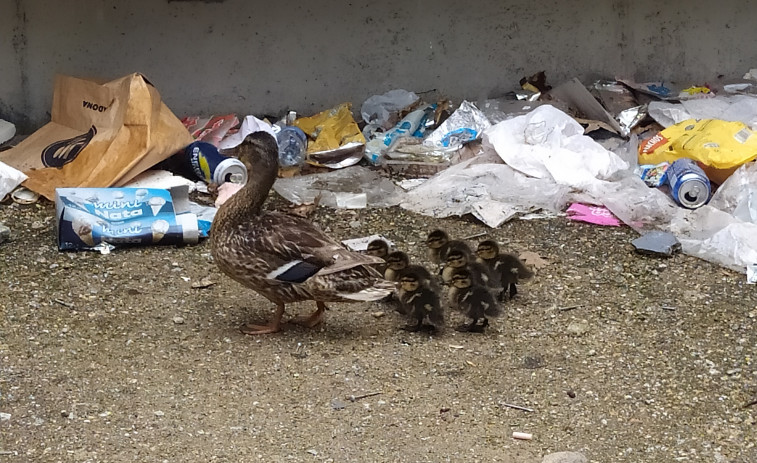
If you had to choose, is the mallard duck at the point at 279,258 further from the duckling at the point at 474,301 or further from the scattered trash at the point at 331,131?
the scattered trash at the point at 331,131

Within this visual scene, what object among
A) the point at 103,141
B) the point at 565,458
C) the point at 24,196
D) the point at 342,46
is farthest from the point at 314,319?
the point at 342,46

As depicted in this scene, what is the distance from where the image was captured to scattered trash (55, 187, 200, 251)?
568 centimetres

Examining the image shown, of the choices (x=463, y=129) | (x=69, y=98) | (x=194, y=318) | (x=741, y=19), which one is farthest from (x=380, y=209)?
(x=741, y=19)

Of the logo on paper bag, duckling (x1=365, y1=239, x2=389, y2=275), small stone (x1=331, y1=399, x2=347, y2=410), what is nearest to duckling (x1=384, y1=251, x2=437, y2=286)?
duckling (x1=365, y1=239, x2=389, y2=275)

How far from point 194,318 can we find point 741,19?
558 centimetres

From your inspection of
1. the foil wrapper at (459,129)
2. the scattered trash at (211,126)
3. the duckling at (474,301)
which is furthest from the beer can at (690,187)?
the scattered trash at (211,126)

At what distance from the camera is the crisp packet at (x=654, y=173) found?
6750mm

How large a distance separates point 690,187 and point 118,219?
12.3 feet

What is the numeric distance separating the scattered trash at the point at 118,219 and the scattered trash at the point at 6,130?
1793 millimetres

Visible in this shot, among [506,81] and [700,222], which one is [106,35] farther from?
[700,222]

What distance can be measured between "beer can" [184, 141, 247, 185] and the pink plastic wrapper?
233cm

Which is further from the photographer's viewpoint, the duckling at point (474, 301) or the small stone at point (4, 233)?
the small stone at point (4, 233)

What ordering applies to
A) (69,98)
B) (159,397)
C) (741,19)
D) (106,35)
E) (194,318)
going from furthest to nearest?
(741,19), (106,35), (69,98), (194,318), (159,397)

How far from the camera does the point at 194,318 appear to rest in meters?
4.94
